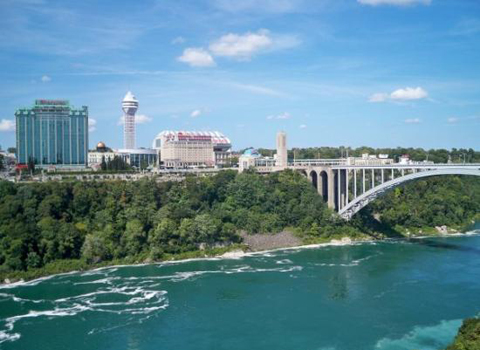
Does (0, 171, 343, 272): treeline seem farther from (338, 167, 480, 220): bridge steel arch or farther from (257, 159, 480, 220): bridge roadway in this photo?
(257, 159, 480, 220): bridge roadway

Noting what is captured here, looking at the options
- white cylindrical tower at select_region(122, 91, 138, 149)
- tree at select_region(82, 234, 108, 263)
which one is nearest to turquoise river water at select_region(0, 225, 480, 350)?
tree at select_region(82, 234, 108, 263)

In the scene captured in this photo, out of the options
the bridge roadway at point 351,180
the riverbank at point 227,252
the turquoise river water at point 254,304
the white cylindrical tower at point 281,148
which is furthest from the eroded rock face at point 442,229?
the white cylindrical tower at point 281,148

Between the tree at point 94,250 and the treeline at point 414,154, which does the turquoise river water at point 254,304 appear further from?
the treeline at point 414,154

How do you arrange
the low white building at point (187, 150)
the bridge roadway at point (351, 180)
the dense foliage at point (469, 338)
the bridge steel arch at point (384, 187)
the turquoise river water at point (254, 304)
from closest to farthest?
the dense foliage at point (469, 338) < the turquoise river water at point (254, 304) < the bridge steel arch at point (384, 187) < the bridge roadway at point (351, 180) < the low white building at point (187, 150)

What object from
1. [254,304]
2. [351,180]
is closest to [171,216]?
[254,304]

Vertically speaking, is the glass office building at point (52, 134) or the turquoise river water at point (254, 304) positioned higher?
the glass office building at point (52, 134)

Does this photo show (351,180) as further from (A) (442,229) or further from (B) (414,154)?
(B) (414,154)
